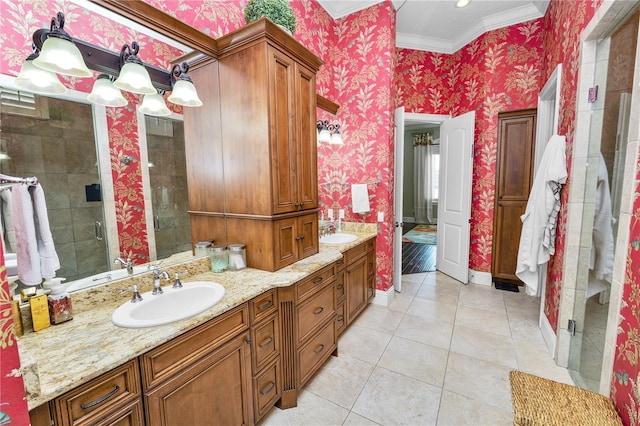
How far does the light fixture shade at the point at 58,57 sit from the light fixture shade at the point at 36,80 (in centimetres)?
5

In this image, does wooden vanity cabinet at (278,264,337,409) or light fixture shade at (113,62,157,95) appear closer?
light fixture shade at (113,62,157,95)

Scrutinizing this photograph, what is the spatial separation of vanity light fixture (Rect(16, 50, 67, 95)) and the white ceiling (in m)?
2.65

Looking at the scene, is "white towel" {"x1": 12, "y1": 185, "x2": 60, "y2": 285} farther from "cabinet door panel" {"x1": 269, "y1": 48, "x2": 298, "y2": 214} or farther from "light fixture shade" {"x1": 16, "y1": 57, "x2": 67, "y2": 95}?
"cabinet door panel" {"x1": 269, "y1": 48, "x2": 298, "y2": 214}

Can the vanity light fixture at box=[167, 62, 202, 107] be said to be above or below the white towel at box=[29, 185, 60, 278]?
above

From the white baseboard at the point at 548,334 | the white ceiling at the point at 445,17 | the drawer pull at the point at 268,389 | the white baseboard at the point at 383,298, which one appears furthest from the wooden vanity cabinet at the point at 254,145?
the white baseboard at the point at 548,334

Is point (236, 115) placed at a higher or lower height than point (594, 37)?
lower

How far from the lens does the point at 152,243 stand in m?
1.50

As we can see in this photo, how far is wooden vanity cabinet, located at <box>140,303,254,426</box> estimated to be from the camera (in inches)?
38.9

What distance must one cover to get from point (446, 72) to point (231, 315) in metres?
4.26

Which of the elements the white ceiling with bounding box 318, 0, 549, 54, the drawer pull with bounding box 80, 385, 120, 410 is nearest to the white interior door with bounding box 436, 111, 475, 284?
the white ceiling with bounding box 318, 0, 549, 54

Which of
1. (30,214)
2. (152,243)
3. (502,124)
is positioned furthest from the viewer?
(502,124)

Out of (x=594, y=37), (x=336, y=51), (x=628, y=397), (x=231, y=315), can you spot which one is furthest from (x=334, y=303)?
Answer: (x=336, y=51)

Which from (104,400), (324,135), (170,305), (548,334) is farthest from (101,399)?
(548,334)

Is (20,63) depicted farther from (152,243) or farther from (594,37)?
(594,37)
